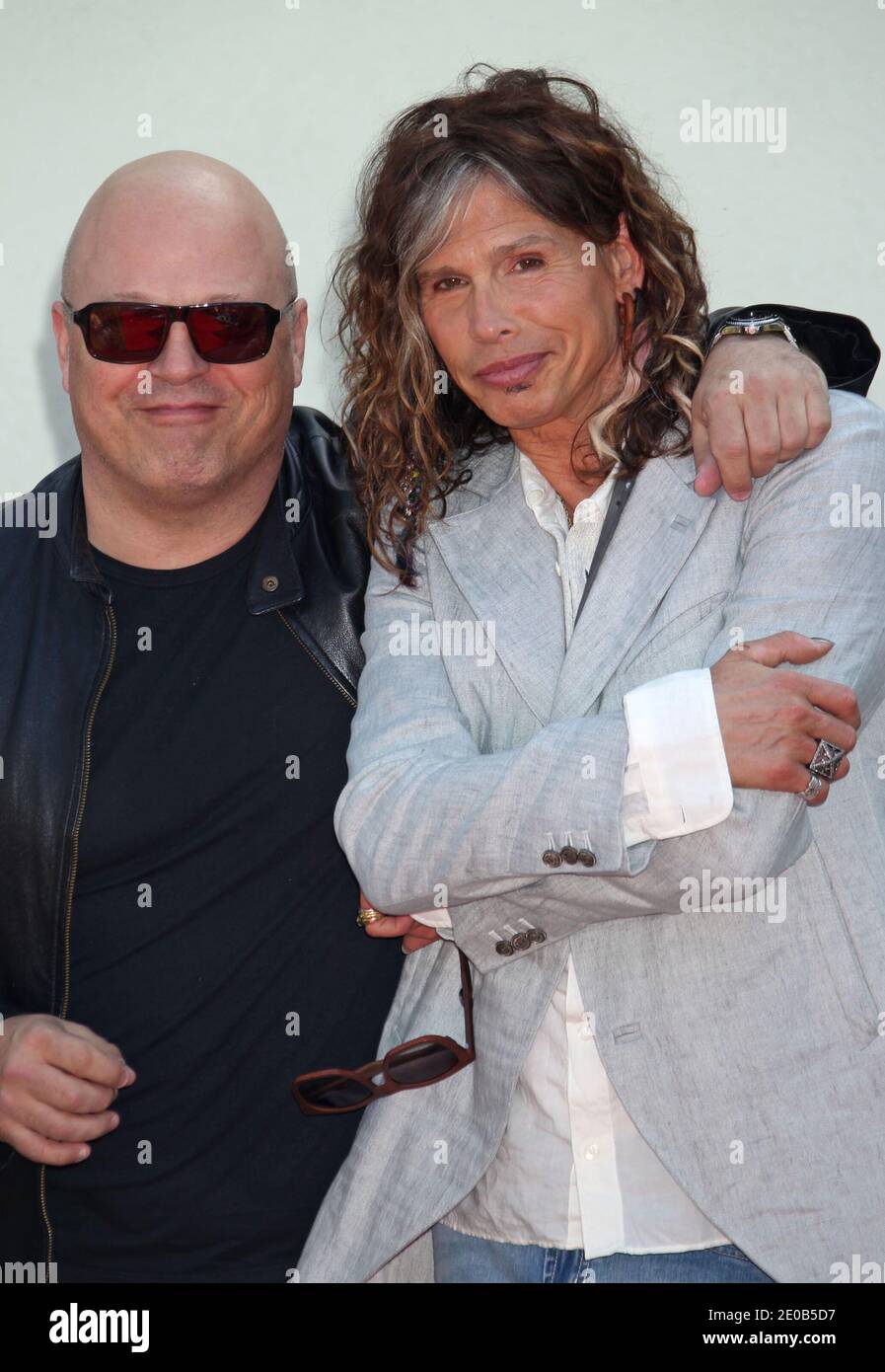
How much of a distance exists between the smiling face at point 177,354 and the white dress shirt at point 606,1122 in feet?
2.82

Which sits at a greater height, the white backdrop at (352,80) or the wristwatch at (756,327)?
the white backdrop at (352,80)

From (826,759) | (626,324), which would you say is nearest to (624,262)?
(626,324)

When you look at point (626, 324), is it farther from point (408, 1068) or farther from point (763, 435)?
point (408, 1068)

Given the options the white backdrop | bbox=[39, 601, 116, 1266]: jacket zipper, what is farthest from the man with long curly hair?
the white backdrop

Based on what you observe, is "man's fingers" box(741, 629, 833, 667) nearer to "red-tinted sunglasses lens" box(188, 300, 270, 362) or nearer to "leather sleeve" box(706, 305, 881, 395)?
"leather sleeve" box(706, 305, 881, 395)

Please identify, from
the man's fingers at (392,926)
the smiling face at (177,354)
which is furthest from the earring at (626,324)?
the man's fingers at (392,926)

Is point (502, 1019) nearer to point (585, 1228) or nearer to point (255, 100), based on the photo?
point (585, 1228)

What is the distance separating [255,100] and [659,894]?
2.12 metres

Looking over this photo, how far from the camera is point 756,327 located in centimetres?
210

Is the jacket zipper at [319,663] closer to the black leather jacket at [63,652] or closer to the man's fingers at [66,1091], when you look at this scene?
the black leather jacket at [63,652]

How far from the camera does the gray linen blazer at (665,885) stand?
173cm
